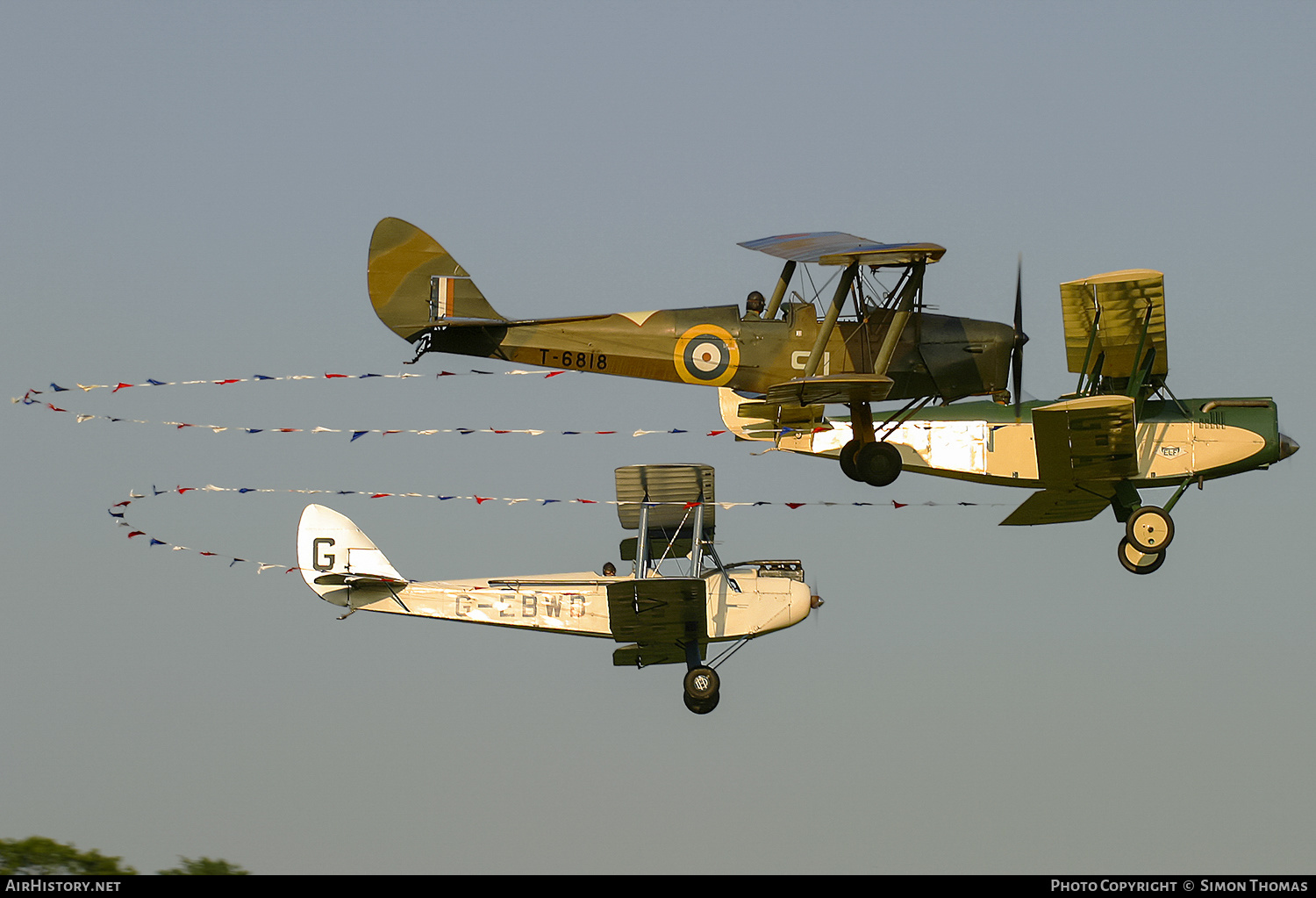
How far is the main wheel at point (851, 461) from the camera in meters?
25.2

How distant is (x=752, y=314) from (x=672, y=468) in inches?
240

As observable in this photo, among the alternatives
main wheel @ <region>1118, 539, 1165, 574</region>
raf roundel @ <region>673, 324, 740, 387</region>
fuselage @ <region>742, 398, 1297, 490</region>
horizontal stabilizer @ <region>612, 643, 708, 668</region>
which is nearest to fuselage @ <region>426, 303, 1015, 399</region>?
raf roundel @ <region>673, 324, 740, 387</region>

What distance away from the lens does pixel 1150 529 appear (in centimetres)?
2694

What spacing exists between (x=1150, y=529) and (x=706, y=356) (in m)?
6.98

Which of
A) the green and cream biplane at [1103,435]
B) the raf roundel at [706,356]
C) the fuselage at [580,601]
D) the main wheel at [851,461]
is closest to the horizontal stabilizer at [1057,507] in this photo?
the green and cream biplane at [1103,435]

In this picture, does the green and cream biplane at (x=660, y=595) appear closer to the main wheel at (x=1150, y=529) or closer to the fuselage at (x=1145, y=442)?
the fuselage at (x=1145, y=442)

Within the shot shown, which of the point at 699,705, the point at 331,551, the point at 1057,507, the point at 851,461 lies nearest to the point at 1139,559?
the point at 1057,507

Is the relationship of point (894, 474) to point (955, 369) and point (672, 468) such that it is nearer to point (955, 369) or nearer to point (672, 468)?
point (955, 369)

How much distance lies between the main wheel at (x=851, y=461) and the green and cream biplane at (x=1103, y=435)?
0.06ft

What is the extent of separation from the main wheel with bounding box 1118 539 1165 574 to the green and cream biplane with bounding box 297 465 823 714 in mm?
6021

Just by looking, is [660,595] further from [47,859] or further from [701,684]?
[47,859]

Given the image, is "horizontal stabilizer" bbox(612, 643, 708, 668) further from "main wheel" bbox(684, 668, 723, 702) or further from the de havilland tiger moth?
the de havilland tiger moth

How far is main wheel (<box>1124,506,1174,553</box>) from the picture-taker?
2689 cm
